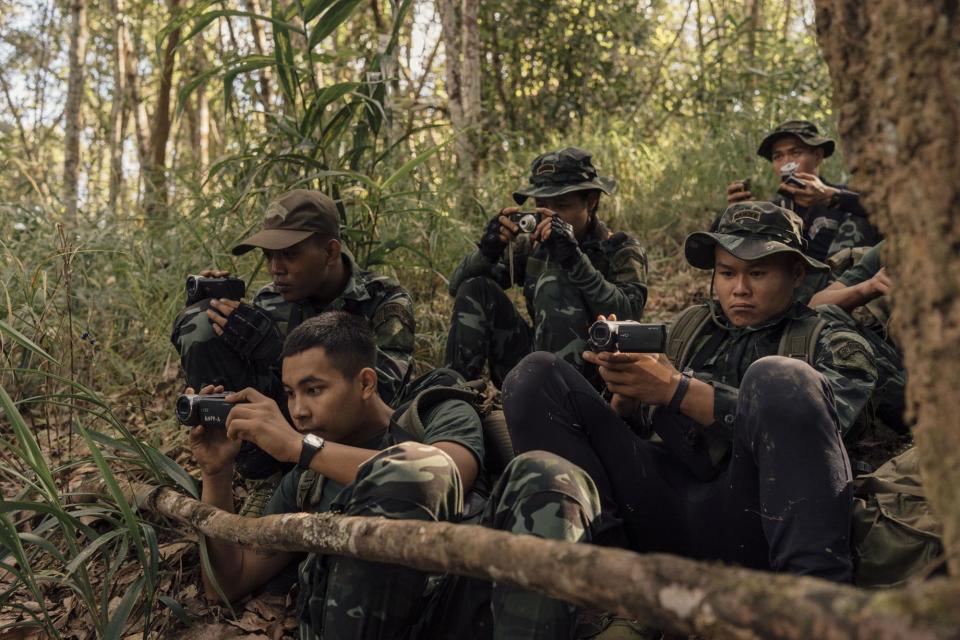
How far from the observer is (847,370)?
260 cm

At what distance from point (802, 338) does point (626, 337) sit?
0.60 meters

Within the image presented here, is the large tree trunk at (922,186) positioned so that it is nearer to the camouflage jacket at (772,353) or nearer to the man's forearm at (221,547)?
the camouflage jacket at (772,353)

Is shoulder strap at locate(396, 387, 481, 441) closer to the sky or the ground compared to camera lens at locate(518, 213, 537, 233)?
closer to the ground

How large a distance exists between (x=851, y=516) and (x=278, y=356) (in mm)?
2167

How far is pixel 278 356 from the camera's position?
11.8 ft

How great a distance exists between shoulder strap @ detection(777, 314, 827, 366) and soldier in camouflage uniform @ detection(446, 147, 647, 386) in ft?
3.94

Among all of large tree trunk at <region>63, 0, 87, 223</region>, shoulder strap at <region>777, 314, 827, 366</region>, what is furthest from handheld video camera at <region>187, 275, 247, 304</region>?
large tree trunk at <region>63, 0, 87, 223</region>

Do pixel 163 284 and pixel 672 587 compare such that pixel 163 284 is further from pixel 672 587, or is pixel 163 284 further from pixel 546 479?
pixel 672 587

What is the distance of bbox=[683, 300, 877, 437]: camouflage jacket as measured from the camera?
253cm

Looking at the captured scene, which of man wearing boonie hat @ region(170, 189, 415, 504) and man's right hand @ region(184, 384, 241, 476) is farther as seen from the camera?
man wearing boonie hat @ region(170, 189, 415, 504)

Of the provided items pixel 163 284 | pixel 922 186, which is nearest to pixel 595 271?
pixel 163 284

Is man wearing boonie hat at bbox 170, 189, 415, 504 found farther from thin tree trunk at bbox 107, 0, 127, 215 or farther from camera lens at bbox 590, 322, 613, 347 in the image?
thin tree trunk at bbox 107, 0, 127, 215

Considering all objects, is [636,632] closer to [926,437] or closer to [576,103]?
[926,437]

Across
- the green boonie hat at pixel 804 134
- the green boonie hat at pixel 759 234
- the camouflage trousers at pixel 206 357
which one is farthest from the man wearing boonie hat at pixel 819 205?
the camouflage trousers at pixel 206 357
